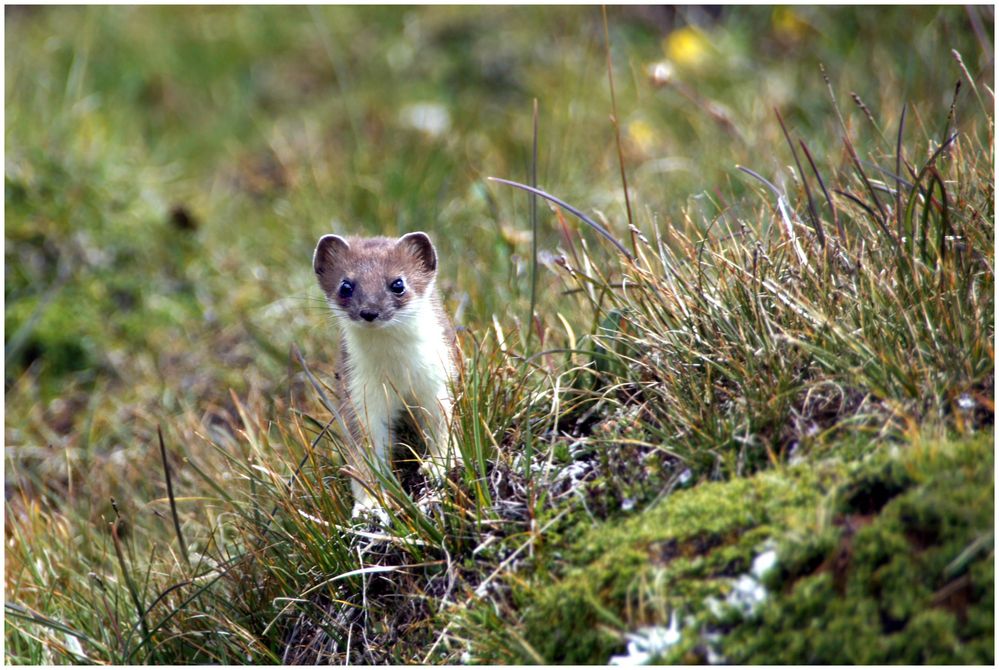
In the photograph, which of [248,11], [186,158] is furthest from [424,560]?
[248,11]

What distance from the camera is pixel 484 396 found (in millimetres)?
3869

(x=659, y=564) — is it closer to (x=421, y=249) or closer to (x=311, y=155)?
(x=421, y=249)

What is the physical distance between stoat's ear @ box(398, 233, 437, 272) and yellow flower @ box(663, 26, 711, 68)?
452 centimetres

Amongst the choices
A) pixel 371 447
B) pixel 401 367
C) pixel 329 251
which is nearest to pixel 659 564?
pixel 371 447

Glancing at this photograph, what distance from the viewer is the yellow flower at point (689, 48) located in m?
8.33

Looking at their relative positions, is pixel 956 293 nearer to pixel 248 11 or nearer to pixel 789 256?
pixel 789 256

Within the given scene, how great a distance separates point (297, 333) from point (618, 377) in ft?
9.21

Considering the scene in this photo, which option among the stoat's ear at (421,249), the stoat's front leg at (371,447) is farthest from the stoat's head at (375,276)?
the stoat's front leg at (371,447)

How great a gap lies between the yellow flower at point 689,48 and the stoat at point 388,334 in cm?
457

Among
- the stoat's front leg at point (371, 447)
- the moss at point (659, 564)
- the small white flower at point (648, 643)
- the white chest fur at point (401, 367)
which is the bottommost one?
the small white flower at point (648, 643)

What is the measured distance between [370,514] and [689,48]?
5.81 meters

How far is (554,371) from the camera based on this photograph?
13.7 feet

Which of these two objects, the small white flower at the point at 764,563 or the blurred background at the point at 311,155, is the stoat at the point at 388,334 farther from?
the small white flower at the point at 764,563

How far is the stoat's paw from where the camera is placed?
373 centimetres
